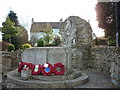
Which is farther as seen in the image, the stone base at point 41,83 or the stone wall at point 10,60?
the stone wall at point 10,60

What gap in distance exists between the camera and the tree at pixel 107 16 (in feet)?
45.4

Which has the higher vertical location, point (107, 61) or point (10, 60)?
point (107, 61)

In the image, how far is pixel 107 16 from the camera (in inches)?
562

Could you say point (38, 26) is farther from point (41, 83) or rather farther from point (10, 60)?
point (41, 83)

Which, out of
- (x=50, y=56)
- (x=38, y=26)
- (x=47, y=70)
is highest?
(x=38, y=26)

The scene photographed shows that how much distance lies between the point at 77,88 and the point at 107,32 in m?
11.5

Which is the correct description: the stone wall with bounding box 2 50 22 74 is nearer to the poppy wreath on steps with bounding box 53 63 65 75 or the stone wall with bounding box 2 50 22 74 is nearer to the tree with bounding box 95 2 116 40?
the poppy wreath on steps with bounding box 53 63 65 75

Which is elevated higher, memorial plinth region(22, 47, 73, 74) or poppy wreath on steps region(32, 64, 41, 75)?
memorial plinth region(22, 47, 73, 74)

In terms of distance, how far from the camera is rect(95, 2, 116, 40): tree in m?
13.9

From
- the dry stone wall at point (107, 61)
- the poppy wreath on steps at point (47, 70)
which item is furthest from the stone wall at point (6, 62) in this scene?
the dry stone wall at point (107, 61)

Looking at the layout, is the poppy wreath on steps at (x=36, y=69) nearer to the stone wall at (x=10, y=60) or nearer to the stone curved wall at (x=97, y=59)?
the stone curved wall at (x=97, y=59)

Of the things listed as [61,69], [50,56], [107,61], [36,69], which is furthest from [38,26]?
[61,69]

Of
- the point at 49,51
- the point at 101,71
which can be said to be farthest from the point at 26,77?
the point at 101,71

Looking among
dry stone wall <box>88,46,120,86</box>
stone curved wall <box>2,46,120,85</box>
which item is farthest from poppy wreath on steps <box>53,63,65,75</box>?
stone curved wall <box>2,46,120,85</box>
